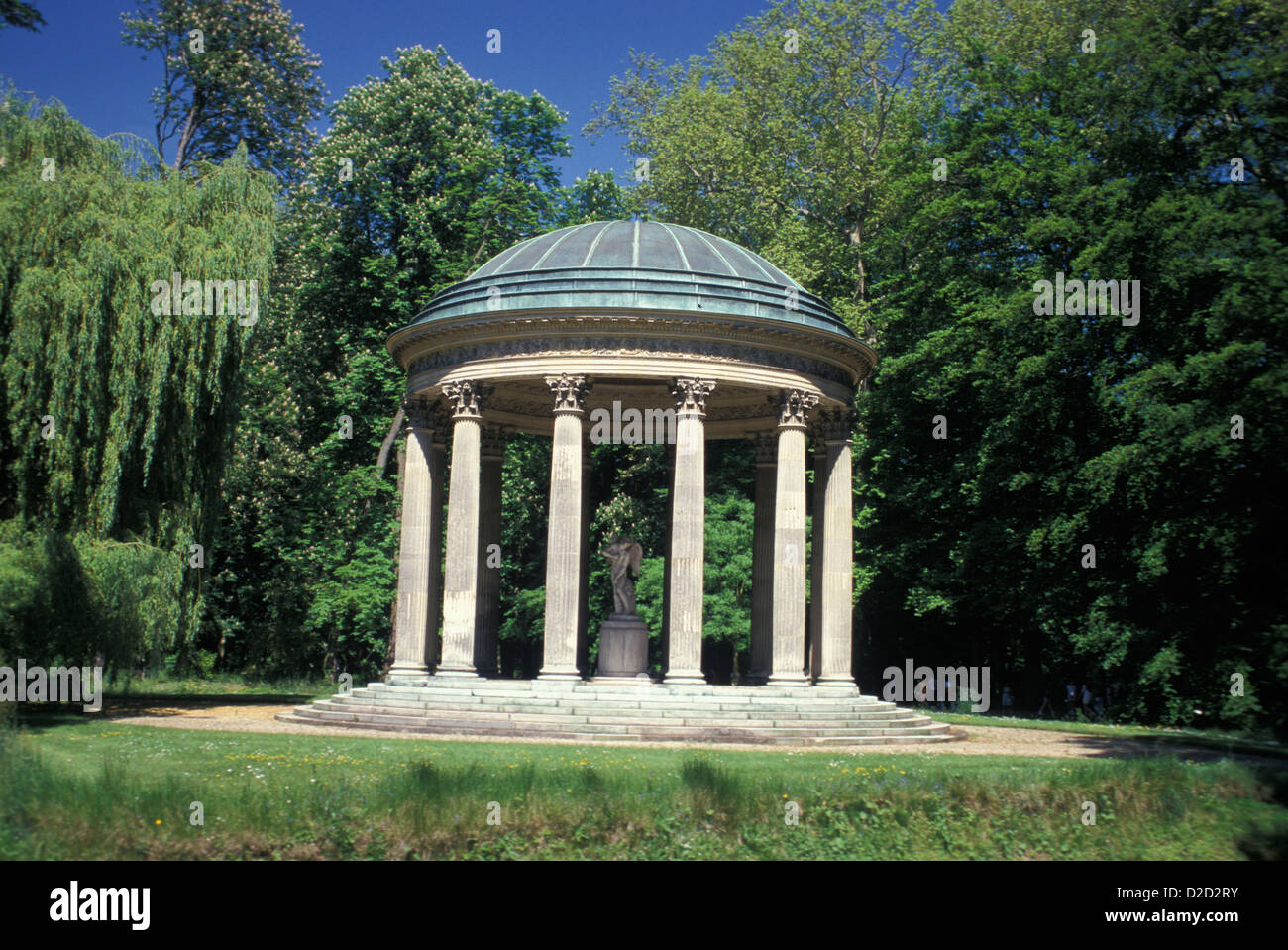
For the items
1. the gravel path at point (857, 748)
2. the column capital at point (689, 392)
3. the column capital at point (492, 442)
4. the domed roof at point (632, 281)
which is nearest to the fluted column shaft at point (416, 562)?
the domed roof at point (632, 281)

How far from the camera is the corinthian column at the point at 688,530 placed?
35156mm

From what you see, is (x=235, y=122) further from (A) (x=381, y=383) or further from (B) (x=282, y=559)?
(B) (x=282, y=559)

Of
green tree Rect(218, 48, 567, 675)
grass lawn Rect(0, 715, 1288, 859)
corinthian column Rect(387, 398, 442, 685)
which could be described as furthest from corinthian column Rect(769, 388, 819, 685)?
green tree Rect(218, 48, 567, 675)

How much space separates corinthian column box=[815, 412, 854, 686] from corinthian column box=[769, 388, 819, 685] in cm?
222

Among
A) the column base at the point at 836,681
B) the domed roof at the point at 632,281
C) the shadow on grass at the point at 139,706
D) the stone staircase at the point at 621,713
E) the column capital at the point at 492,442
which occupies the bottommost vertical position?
the shadow on grass at the point at 139,706

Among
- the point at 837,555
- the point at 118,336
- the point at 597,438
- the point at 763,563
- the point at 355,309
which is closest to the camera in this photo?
the point at 118,336

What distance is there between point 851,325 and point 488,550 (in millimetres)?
21663

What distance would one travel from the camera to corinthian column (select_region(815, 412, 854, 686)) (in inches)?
1518

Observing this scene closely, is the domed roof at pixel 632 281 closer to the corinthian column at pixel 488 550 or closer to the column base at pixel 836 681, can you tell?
the corinthian column at pixel 488 550

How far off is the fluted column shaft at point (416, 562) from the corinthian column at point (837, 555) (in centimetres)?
1311

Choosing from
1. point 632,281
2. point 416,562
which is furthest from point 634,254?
point 416,562

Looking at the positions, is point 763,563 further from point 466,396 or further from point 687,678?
point 466,396

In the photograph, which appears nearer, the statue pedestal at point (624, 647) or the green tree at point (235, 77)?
the statue pedestal at point (624, 647)

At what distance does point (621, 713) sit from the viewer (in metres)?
32.5
